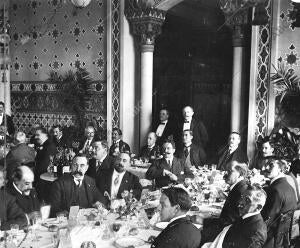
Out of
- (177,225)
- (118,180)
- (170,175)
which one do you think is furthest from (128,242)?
(170,175)

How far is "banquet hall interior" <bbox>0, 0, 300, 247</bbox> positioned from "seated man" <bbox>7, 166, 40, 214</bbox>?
3.45 metres

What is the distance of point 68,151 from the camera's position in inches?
237

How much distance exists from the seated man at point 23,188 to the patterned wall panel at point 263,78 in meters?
4.74

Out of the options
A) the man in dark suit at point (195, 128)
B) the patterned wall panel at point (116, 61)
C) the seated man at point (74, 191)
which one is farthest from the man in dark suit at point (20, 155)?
the patterned wall panel at point (116, 61)

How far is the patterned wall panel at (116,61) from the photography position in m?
9.29

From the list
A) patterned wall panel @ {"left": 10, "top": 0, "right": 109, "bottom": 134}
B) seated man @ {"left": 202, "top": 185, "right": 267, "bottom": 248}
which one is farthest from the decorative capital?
seated man @ {"left": 202, "top": 185, "right": 267, "bottom": 248}

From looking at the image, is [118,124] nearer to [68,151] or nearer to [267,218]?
[68,151]

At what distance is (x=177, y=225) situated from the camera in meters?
2.65

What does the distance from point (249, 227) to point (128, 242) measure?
0.85 m

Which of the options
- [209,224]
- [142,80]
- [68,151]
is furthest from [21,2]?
[209,224]

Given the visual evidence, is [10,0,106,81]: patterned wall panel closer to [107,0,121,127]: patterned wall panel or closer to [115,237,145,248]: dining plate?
[107,0,121,127]: patterned wall panel

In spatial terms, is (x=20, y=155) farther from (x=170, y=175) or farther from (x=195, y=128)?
(x=195, y=128)

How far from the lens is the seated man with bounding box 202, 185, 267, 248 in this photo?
281 centimetres

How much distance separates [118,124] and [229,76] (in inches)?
105
